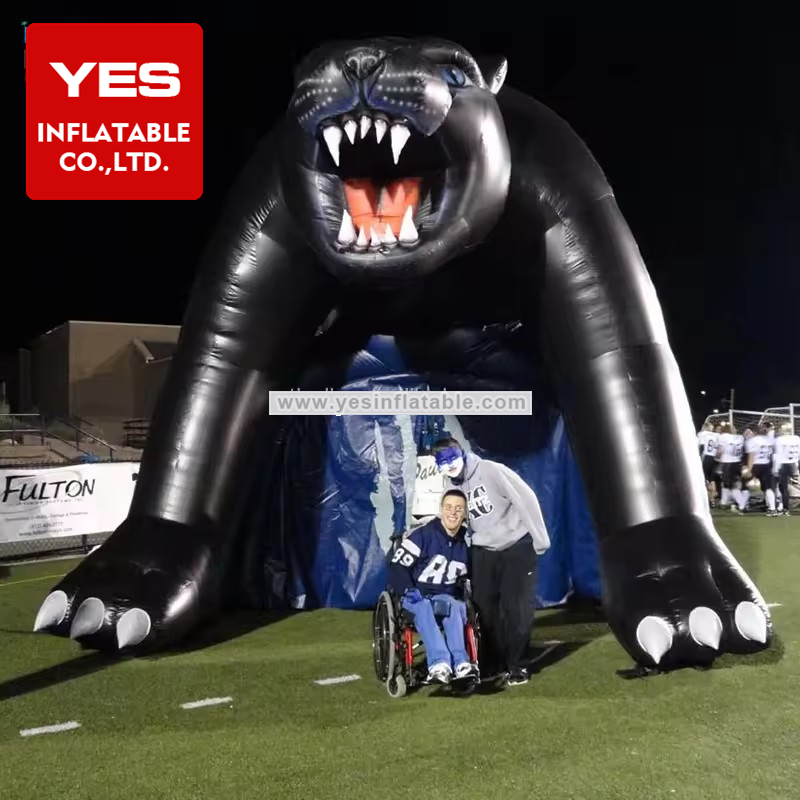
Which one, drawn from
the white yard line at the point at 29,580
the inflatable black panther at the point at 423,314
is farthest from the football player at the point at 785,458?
the white yard line at the point at 29,580

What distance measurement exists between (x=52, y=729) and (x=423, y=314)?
9.41ft

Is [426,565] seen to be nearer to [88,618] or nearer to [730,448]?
[88,618]

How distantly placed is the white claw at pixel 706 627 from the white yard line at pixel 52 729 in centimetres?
244

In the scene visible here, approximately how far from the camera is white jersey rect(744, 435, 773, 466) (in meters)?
10.4

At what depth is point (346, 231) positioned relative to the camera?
4.01 metres

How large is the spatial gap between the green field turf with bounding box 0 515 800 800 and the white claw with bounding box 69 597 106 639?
0.68ft

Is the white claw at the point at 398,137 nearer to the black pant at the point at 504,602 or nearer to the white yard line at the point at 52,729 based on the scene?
the black pant at the point at 504,602

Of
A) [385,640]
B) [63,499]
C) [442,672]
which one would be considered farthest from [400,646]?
[63,499]

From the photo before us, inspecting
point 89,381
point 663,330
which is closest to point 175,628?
point 663,330

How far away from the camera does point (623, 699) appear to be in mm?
3598

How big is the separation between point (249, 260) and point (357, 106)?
1223 mm

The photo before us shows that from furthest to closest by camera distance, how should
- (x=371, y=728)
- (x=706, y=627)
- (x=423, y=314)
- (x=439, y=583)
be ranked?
(x=423, y=314)
(x=439, y=583)
(x=706, y=627)
(x=371, y=728)

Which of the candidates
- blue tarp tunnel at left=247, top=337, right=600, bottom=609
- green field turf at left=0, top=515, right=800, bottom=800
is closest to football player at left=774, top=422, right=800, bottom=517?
blue tarp tunnel at left=247, top=337, right=600, bottom=609

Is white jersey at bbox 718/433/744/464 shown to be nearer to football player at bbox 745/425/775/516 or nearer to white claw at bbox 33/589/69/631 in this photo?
football player at bbox 745/425/775/516
